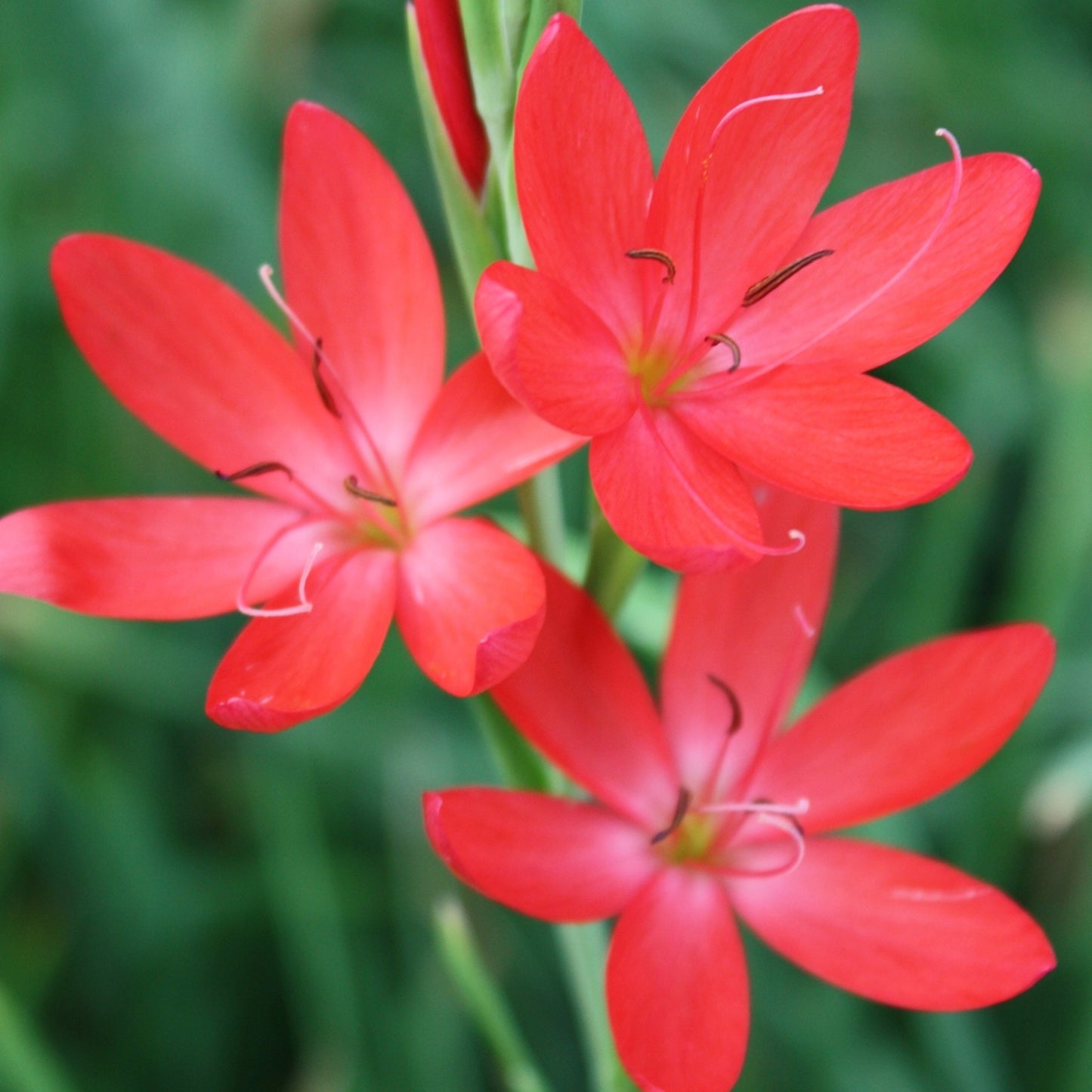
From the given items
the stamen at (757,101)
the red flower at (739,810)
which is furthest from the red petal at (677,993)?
the stamen at (757,101)

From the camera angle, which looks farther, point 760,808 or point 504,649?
point 760,808

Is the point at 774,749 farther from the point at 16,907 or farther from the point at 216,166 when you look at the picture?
the point at 216,166

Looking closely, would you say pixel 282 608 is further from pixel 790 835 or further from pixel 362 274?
pixel 790 835

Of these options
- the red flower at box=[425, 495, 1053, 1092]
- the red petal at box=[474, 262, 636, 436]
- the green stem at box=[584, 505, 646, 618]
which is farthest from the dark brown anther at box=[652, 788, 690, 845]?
the red petal at box=[474, 262, 636, 436]

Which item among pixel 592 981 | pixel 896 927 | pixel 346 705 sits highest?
pixel 896 927

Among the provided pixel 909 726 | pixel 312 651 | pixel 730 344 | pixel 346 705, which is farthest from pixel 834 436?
pixel 346 705

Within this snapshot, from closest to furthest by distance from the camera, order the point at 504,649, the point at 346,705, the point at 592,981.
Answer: the point at 504,649
the point at 592,981
the point at 346,705

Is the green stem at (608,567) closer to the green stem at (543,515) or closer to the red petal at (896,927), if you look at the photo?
the green stem at (543,515)

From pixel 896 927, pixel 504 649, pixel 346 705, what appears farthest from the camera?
pixel 346 705

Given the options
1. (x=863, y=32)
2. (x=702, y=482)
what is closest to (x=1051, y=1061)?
(x=702, y=482)
